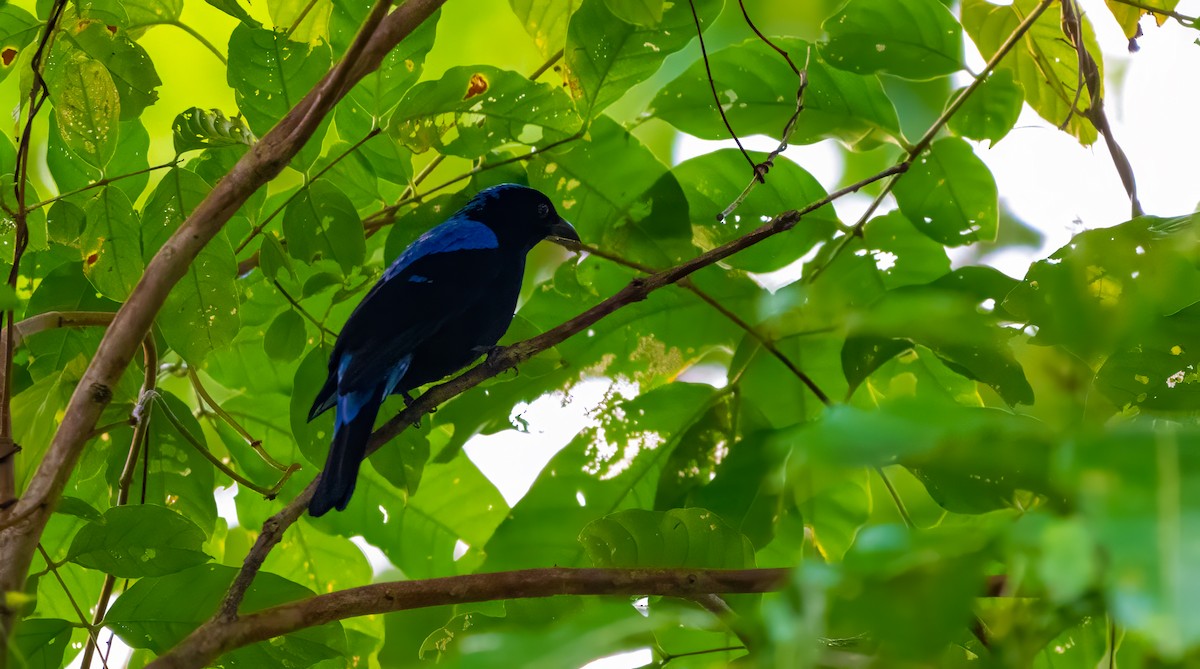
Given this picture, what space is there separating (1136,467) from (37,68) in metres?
1.79

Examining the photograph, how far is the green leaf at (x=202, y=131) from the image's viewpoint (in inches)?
71.1

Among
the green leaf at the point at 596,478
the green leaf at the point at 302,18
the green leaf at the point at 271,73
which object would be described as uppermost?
the green leaf at the point at 302,18

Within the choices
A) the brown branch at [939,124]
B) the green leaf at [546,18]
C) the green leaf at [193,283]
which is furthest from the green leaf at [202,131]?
the brown branch at [939,124]

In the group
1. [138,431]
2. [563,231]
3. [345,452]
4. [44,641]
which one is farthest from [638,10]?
[44,641]

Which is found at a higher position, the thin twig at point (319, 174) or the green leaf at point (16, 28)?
the green leaf at point (16, 28)

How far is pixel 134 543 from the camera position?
1.59m

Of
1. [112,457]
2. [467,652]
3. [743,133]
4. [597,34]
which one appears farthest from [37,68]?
[467,652]

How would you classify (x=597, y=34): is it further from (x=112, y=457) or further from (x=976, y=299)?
(x=112, y=457)

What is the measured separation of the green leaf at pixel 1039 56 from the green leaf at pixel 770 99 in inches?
12.9

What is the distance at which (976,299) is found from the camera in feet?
6.58

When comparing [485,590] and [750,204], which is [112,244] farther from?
[750,204]

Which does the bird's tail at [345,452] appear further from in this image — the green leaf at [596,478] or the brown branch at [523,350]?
the green leaf at [596,478]

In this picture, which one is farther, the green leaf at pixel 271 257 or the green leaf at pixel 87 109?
the green leaf at pixel 271 257

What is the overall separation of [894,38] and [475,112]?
876 millimetres
